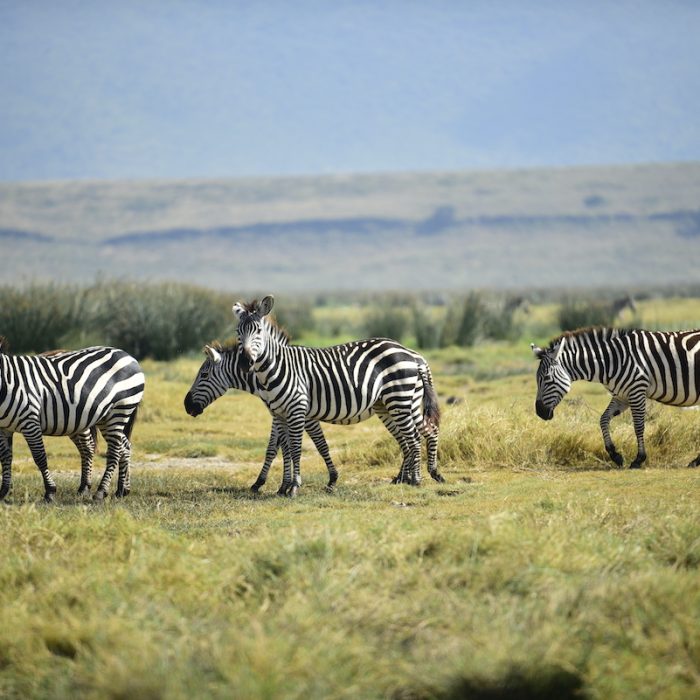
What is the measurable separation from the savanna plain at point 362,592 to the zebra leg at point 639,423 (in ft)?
3.00

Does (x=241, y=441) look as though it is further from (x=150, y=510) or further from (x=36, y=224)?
(x=36, y=224)

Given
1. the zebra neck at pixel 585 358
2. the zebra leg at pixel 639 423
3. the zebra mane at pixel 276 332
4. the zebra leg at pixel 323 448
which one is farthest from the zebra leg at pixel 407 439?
the zebra leg at pixel 639 423

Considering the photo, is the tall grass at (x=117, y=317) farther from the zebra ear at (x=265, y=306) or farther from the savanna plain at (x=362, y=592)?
the zebra ear at (x=265, y=306)

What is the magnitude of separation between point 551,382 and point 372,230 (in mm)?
133793

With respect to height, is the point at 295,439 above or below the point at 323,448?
above

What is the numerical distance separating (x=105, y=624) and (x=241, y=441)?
962 cm

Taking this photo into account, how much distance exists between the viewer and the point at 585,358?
528 inches

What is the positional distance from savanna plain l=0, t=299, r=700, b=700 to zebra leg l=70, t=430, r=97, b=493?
24 cm

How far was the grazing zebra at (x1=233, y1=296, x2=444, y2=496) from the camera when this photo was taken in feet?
38.7

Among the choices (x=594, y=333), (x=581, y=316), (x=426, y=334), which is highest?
(x=581, y=316)

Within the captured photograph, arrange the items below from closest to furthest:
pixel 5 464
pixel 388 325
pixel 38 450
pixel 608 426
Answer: pixel 38 450 → pixel 5 464 → pixel 608 426 → pixel 388 325

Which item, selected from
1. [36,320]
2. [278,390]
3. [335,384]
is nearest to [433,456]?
[335,384]

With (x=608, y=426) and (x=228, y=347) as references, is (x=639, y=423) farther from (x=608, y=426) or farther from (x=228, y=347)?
(x=228, y=347)

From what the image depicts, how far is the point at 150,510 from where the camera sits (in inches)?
419
